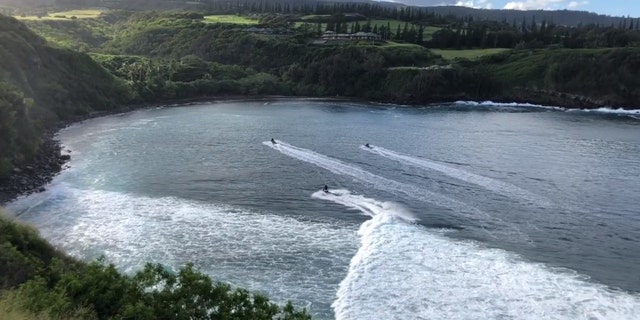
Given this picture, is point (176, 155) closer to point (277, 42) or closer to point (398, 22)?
point (277, 42)

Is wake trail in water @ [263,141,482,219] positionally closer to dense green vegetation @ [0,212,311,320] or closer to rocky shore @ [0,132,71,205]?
rocky shore @ [0,132,71,205]

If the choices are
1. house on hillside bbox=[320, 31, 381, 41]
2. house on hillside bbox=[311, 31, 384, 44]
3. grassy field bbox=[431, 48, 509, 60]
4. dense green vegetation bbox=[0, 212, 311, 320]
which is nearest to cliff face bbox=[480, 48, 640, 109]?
grassy field bbox=[431, 48, 509, 60]

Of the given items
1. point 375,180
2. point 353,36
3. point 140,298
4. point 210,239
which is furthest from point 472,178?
point 353,36

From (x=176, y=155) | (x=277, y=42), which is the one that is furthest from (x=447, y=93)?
(x=176, y=155)

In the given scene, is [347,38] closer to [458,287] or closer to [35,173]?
[35,173]

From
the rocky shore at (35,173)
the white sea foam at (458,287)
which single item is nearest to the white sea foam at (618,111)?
the white sea foam at (458,287)
